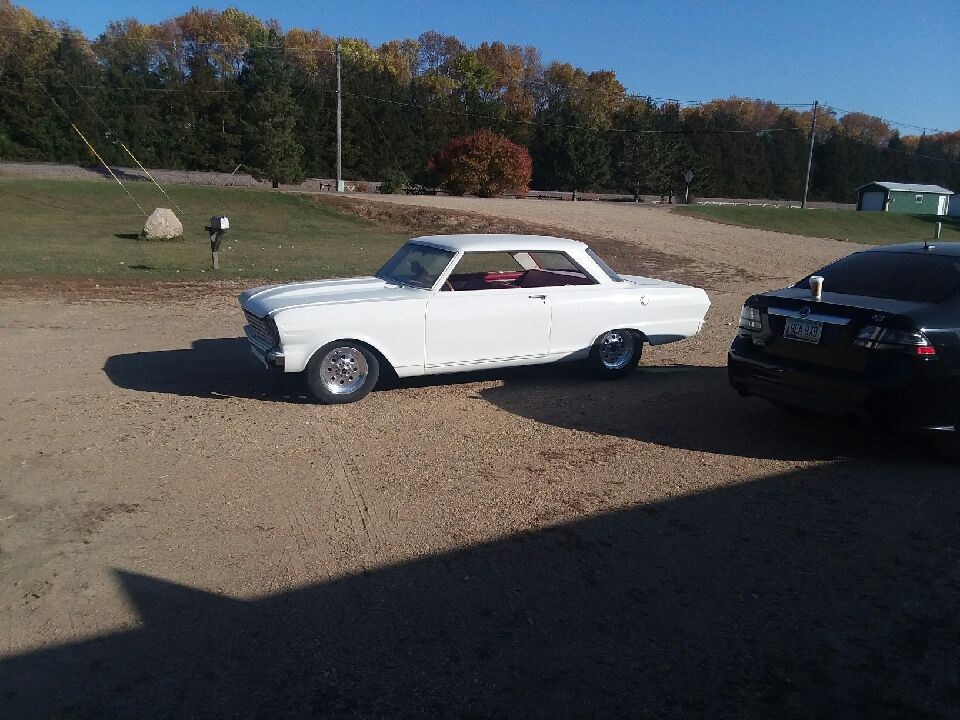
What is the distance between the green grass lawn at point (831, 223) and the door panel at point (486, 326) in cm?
3202

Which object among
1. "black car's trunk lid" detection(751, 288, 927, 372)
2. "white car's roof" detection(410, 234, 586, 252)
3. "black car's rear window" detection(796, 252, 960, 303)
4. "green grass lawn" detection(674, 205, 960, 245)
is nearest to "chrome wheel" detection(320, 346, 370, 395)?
"white car's roof" detection(410, 234, 586, 252)

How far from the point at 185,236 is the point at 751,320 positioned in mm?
21033

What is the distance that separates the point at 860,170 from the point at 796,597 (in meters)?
91.9

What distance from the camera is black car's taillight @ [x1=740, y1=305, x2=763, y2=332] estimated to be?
6.34 meters

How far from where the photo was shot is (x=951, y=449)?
5559mm

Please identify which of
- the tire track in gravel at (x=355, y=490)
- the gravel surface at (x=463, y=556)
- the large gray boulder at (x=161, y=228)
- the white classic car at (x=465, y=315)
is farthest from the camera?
the large gray boulder at (x=161, y=228)

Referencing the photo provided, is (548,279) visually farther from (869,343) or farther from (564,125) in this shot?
(564,125)

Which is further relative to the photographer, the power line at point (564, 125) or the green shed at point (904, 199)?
the power line at point (564, 125)

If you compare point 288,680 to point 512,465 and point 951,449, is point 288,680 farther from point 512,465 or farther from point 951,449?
point 951,449

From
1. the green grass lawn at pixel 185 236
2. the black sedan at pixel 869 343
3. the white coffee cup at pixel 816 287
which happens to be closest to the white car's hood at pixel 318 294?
the black sedan at pixel 869 343

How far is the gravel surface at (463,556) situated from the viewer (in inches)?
Answer: 124

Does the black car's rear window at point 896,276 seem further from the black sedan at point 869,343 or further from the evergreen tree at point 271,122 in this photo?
the evergreen tree at point 271,122

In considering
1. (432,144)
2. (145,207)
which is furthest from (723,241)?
(432,144)

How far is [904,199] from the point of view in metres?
62.7
